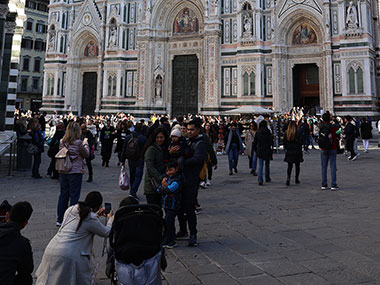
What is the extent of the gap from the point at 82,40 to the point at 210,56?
13.4m

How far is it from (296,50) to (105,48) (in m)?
16.7

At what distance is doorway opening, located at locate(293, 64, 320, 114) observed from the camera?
23750mm

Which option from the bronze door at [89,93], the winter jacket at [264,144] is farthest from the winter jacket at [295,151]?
the bronze door at [89,93]

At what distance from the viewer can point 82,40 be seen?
29281 mm

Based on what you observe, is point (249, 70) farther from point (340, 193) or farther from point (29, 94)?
point (29, 94)

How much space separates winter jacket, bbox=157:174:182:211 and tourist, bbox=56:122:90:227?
5.82 ft

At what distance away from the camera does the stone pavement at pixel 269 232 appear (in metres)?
3.16

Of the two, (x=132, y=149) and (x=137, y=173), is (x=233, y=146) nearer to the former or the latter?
(x=137, y=173)

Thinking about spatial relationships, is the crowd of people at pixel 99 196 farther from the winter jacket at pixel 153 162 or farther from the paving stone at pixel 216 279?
the paving stone at pixel 216 279

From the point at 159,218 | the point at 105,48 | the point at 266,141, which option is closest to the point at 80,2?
the point at 105,48

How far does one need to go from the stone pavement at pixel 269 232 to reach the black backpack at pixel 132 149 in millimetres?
988

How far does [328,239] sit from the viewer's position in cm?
412

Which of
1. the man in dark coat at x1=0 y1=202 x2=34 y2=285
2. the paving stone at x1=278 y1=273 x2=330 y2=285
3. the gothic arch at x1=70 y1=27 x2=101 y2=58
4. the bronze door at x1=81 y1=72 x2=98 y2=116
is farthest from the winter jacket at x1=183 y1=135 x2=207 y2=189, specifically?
the gothic arch at x1=70 y1=27 x2=101 y2=58

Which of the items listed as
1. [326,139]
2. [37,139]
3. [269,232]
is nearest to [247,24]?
[326,139]
